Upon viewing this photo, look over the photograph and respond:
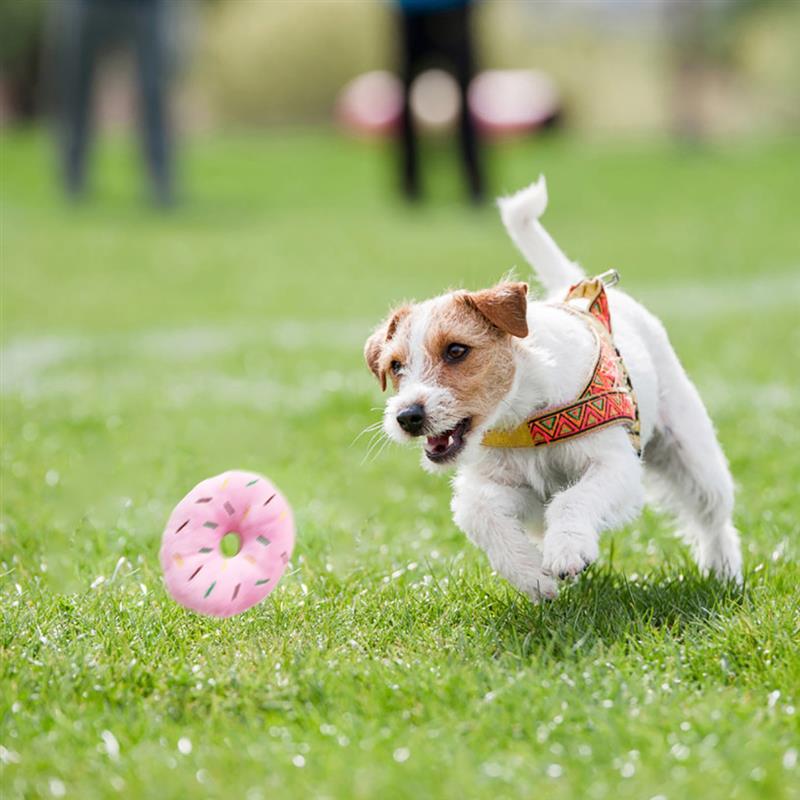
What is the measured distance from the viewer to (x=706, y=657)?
3758 millimetres

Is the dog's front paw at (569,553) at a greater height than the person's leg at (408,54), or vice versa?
the dog's front paw at (569,553)

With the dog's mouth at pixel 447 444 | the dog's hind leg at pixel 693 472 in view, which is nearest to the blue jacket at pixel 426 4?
the dog's hind leg at pixel 693 472

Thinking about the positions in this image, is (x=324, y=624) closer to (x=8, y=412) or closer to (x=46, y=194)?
(x=8, y=412)

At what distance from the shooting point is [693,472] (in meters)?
4.91

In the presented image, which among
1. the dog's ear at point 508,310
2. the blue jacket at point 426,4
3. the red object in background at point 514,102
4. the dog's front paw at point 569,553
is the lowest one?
the red object in background at point 514,102

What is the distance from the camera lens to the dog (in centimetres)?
394

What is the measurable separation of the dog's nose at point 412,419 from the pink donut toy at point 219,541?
1.85 ft

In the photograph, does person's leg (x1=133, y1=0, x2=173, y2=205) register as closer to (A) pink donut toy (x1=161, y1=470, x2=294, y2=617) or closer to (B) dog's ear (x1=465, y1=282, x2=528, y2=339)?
(A) pink donut toy (x1=161, y1=470, x2=294, y2=617)

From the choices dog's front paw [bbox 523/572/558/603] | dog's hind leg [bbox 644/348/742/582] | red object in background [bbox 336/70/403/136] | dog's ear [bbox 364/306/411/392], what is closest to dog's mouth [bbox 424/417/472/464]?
dog's ear [bbox 364/306/411/392]

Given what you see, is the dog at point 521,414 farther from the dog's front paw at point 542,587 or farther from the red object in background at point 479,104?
the red object in background at point 479,104

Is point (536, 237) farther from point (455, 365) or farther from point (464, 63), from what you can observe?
point (464, 63)

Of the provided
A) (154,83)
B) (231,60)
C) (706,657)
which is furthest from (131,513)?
(231,60)

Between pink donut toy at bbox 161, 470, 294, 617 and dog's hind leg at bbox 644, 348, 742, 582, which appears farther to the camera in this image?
dog's hind leg at bbox 644, 348, 742, 582

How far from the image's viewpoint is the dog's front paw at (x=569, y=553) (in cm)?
384
